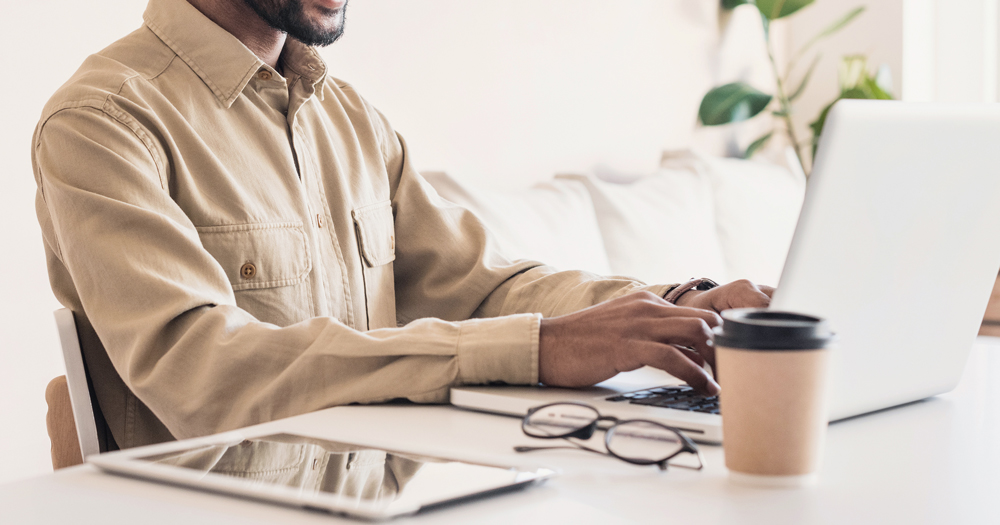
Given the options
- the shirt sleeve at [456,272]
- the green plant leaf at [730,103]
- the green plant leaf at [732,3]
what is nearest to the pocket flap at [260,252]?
the shirt sleeve at [456,272]

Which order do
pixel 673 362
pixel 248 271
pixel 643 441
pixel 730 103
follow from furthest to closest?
pixel 730 103
pixel 248 271
pixel 673 362
pixel 643 441

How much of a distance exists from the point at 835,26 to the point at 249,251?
246 centimetres

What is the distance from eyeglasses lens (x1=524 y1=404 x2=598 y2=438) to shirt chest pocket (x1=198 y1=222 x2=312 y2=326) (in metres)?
0.48

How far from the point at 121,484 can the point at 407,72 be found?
137 centimetres

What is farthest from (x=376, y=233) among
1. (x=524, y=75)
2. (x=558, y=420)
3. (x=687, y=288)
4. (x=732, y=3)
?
(x=732, y=3)

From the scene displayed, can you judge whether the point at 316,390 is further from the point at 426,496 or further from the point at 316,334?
the point at 426,496

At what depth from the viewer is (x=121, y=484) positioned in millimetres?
525

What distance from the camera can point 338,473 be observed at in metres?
0.51

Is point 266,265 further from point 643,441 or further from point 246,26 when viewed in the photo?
point 643,441

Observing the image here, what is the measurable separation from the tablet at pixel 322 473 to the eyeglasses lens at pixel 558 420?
0.28 feet

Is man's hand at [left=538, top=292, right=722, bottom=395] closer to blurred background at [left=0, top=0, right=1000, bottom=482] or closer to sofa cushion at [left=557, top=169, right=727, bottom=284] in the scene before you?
blurred background at [left=0, top=0, right=1000, bottom=482]

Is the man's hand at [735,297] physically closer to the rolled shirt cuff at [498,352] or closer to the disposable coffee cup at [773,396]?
the rolled shirt cuff at [498,352]

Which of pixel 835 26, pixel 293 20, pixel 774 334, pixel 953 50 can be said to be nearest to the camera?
pixel 774 334

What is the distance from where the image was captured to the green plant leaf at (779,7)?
2809mm
